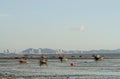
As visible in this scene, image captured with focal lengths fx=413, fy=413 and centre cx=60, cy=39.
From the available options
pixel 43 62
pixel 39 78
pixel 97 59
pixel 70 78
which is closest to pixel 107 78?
pixel 70 78

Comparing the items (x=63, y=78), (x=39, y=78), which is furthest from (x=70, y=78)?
(x=39, y=78)

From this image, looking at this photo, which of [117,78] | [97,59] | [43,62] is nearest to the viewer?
[117,78]

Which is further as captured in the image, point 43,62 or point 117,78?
point 43,62

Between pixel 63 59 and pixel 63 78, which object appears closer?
pixel 63 78

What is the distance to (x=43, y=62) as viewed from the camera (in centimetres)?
11381

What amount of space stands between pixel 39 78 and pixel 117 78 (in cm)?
1170

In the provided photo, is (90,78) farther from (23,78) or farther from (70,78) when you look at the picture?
(23,78)

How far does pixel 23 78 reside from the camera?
6156 centimetres

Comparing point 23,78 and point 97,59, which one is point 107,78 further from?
point 97,59

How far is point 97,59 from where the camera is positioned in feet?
504

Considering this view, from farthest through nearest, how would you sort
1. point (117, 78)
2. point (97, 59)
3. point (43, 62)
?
point (97, 59) < point (43, 62) < point (117, 78)

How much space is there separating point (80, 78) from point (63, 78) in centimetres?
250

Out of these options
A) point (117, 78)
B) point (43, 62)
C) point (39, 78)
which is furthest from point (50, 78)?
point (43, 62)

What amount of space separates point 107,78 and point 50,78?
28.0 ft
